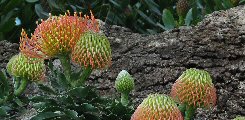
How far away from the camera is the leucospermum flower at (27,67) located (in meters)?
3.46

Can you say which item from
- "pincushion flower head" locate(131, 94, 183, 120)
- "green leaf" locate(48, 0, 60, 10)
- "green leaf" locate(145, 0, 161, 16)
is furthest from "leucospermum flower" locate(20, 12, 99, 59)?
"green leaf" locate(145, 0, 161, 16)

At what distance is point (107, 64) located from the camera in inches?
127

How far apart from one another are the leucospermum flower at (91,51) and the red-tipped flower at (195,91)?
0.41 m

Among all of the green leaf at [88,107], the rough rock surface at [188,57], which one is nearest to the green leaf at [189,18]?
the rough rock surface at [188,57]

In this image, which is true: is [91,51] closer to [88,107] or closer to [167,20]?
[88,107]

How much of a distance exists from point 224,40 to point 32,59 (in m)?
1.23

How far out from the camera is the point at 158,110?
9.21 ft

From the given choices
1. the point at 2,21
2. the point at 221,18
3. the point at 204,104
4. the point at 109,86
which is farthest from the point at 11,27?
the point at 204,104

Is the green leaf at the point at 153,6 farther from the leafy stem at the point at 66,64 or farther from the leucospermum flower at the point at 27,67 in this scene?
the leafy stem at the point at 66,64

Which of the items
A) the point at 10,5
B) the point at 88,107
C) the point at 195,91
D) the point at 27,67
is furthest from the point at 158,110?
the point at 10,5

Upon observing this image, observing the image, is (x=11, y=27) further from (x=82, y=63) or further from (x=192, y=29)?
(x=82, y=63)

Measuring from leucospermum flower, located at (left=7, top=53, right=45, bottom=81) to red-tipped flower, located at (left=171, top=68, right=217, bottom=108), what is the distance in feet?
2.79

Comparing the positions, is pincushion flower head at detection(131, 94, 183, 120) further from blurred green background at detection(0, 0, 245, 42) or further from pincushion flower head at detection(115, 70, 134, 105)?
blurred green background at detection(0, 0, 245, 42)

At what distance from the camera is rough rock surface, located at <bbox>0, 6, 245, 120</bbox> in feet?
12.3
